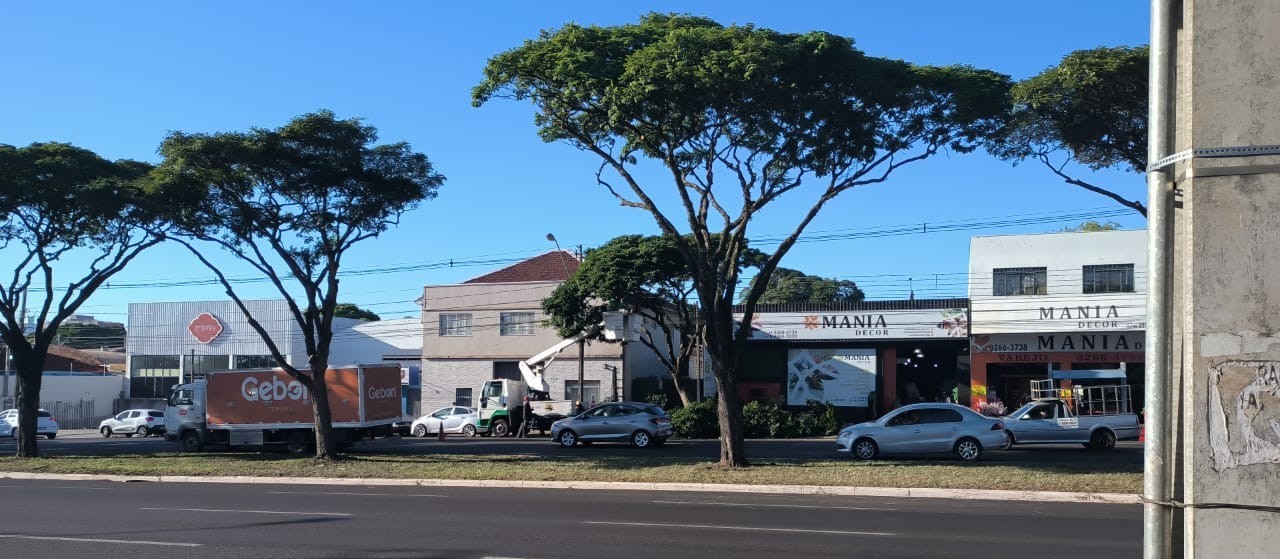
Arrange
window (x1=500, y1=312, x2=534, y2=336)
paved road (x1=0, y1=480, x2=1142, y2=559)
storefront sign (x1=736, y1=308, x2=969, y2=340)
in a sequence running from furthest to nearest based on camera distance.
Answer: window (x1=500, y1=312, x2=534, y2=336) < storefront sign (x1=736, y1=308, x2=969, y2=340) < paved road (x1=0, y1=480, x2=1142, y2=559)

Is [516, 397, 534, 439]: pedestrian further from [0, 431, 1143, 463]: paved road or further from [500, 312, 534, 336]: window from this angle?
[500, 312, 534, 336]: window

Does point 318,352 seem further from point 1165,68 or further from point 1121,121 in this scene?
point 1165,68

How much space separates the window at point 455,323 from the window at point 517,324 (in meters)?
1.87

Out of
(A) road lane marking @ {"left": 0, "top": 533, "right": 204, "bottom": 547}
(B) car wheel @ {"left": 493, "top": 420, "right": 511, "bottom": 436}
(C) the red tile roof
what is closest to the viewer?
(A) road lane marking @ {"left": 0, "top": 533, "right": 204, "bottom": 547}

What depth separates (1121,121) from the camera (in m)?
20.2

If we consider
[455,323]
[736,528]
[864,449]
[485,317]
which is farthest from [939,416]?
[455,323]

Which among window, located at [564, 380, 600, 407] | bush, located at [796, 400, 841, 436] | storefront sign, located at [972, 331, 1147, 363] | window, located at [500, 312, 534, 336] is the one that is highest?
window, located at [500, 312, 534, 336]

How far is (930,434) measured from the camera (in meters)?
24.0

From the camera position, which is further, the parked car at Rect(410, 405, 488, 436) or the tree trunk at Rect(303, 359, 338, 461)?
the parked car at Rect(410, 405, 488, 436)

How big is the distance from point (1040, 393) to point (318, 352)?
1052 inches

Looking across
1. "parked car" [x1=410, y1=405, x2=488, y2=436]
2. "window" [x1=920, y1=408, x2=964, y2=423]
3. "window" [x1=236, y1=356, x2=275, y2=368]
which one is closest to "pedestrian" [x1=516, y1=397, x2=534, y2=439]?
"parked car" [x1=410, y1=405, x2=488, y2=436]

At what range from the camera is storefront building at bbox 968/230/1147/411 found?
128 ft

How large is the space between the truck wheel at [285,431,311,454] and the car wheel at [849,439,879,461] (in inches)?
643

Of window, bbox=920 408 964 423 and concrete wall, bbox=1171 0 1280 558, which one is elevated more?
concrete wall, bbox=1171 0 1280 558
